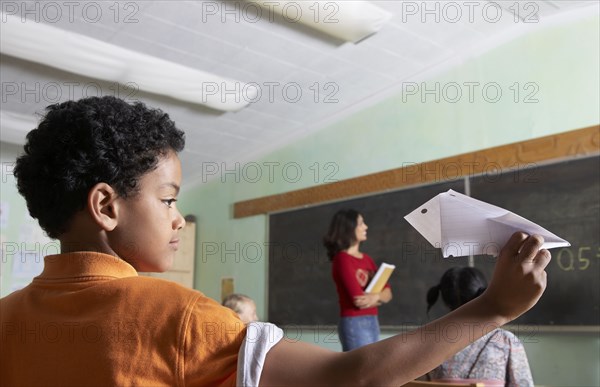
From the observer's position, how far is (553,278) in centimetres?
325

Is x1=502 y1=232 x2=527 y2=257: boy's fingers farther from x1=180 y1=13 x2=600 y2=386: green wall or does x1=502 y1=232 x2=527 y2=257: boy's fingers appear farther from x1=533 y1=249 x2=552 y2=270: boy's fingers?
x1=180 y1=13 x2=600 y2=386: green wall

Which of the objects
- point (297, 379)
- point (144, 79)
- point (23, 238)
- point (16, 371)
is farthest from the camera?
point (23, 238)

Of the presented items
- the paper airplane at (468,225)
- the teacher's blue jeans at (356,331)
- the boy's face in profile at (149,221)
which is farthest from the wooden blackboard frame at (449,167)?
the boy's face in profile at (149,221)

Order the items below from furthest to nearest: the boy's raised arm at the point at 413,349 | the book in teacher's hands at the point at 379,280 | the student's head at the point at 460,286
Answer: the book in teacher's hands at the point at 379,280
the student's head at the point at 460,286
the boy's raised arm at the point at 413,349

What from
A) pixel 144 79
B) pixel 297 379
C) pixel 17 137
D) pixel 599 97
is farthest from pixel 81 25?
pixel 297 379

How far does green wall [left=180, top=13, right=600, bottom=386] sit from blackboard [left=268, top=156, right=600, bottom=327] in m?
0.15

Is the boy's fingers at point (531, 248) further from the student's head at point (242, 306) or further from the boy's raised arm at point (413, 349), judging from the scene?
the student's head at point (242, 306)

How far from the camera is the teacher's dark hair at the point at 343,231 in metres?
3.33

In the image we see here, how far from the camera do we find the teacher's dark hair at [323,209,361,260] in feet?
10.9

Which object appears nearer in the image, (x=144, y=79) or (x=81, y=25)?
(x=81, y=25)

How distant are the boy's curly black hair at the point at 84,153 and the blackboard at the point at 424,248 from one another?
2.97 m

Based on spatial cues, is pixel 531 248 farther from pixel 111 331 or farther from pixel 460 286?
pixel 460 286

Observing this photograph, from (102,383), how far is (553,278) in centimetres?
313

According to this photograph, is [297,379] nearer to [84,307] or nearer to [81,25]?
[84,307]
